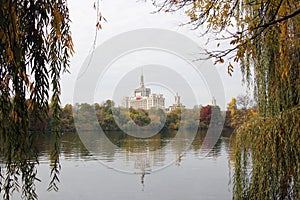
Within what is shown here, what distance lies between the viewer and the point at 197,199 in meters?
9.53

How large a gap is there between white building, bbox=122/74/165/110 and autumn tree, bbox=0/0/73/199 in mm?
22999

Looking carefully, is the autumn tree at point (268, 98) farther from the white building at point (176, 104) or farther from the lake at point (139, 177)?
the white building at point (176, 104)

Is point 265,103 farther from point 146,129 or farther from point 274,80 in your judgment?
point 146,129

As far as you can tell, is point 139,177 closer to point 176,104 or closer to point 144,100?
point 176,104

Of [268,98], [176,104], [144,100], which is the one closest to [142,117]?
[144,100]

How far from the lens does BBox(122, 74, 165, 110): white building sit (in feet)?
81.7

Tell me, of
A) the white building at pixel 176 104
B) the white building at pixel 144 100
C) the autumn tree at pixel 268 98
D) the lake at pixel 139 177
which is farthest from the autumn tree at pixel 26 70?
the white building at pixel 144 100

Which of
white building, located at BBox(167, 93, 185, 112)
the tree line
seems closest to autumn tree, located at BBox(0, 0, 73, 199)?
white building, located at BBox(167, 93, 185, 112)

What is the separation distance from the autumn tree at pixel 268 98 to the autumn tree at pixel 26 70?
1.37 m

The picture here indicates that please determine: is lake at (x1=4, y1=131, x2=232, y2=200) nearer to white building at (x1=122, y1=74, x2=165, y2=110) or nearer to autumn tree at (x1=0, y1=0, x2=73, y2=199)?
autumn tree at (x1=0, y1=0, x2=73, y2=199)

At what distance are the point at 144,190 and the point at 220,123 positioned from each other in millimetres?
18952

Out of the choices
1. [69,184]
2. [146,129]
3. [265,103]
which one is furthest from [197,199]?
[146,129]

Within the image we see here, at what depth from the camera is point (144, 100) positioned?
25609 millimetres

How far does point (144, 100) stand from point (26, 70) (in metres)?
24.4
